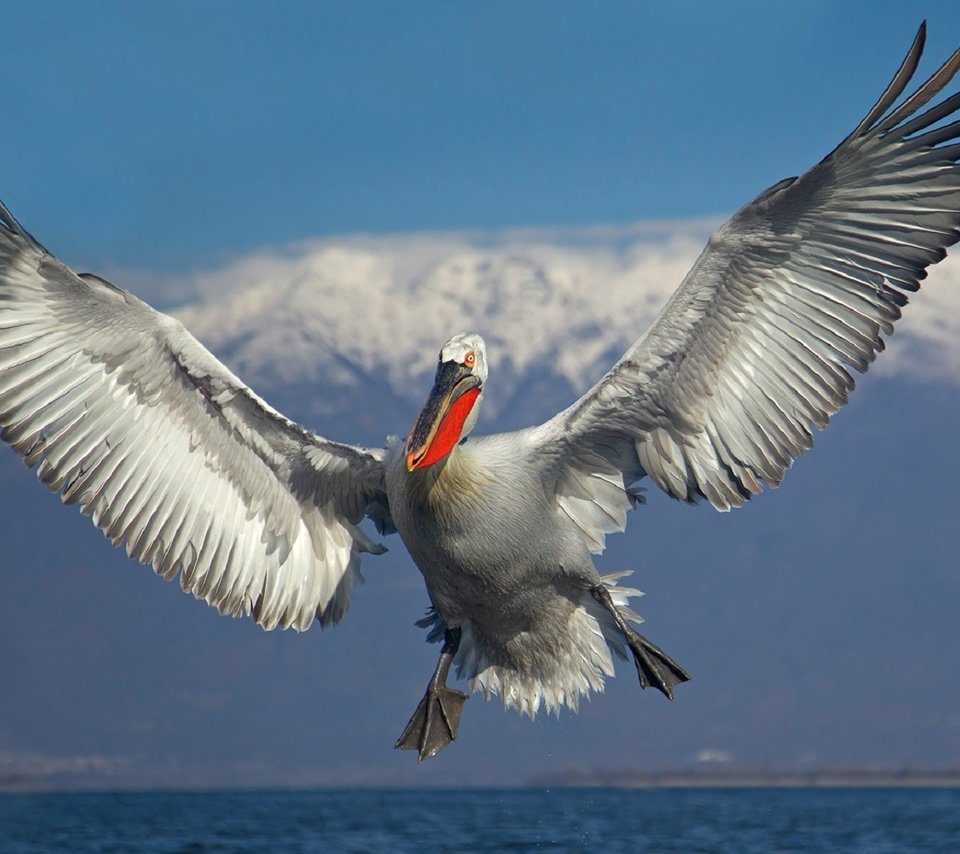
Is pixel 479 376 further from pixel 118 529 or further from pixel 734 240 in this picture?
pixel 118 529

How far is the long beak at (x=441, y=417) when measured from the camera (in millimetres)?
7852

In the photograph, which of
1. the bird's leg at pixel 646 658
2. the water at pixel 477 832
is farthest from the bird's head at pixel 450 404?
the water at pixel 477 832

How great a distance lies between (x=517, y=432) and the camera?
859 centimetres

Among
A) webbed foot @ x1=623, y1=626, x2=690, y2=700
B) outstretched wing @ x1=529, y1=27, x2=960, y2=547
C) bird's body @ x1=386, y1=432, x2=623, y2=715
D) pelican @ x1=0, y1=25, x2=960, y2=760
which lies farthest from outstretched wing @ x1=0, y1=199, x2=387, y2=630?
webbed foot @ x1=623, y1=626, x2=690, y2=700

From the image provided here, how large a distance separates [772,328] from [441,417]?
1.84 metres

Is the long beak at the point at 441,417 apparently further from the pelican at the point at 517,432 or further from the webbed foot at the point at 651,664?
the webbed foot at the point at 651,664

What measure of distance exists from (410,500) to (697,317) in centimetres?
174

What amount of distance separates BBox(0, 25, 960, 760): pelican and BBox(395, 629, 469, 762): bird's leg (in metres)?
0.01

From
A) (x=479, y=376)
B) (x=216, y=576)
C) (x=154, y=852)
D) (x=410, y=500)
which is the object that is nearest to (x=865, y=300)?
(x=479, y=376)

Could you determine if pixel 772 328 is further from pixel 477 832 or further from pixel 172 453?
pixel 477 832

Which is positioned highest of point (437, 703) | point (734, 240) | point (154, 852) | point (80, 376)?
point (154, 852)

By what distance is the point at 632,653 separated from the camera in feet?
29.2

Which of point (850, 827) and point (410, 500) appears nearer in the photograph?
point (410, 500)

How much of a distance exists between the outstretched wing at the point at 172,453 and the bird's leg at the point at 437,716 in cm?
92
